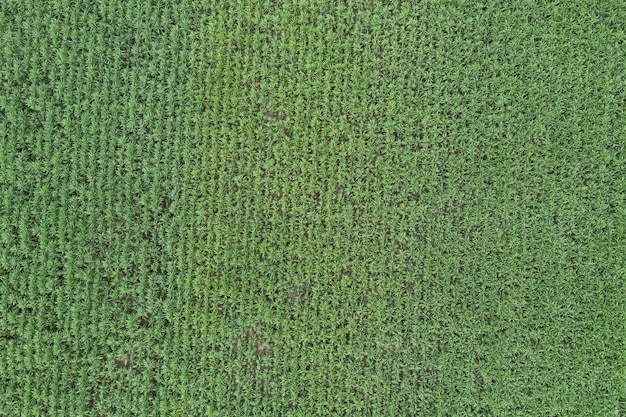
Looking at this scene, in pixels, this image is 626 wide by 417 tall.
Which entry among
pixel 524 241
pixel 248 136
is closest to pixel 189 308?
pixel 248 136

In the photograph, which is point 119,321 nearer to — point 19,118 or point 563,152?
point 19,118

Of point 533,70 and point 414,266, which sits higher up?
point 533,70

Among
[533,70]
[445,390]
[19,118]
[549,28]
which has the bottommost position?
[445,390]

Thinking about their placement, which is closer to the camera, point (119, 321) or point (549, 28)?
point (119, 321)

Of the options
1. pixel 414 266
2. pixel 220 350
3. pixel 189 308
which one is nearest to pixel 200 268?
pixel 189 308

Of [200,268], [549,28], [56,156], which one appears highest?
[549,28]

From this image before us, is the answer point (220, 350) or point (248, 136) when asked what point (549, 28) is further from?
point (220, 350)
